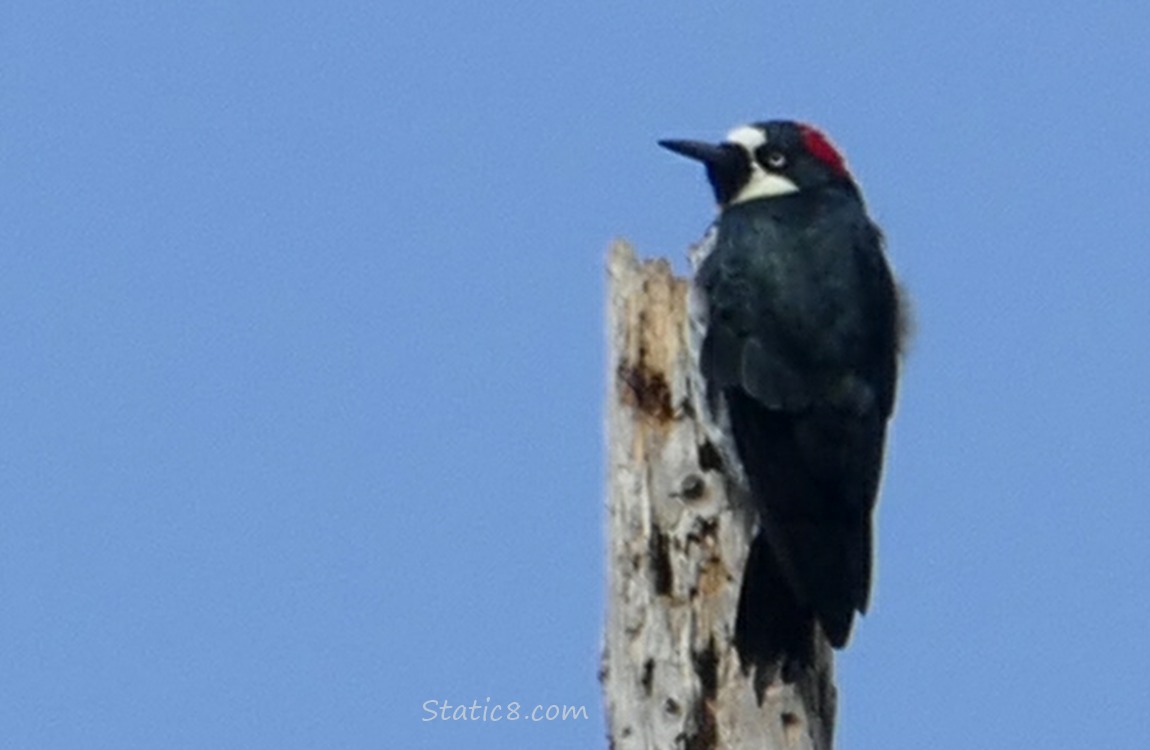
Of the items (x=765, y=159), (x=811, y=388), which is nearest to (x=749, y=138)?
(x=765, y=159)

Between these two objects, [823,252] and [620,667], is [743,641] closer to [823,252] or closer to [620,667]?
[620,667]

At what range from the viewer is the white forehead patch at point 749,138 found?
661cm

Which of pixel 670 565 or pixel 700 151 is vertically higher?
pixel 700 151

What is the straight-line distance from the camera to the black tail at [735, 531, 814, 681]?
5.29 metres

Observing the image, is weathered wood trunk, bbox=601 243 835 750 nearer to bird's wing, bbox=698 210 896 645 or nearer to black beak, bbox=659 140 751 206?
bird's wing, bbox=698 210 896 645

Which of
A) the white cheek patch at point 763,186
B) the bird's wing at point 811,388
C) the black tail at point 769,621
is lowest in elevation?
the black tail at point 769,621

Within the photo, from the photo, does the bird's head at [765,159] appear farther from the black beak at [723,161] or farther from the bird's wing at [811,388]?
the bird's wing at [811,388]

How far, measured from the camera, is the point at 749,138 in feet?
21.7

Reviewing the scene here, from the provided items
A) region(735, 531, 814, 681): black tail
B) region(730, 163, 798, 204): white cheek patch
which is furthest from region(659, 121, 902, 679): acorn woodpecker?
region(730, 163, 798, 204): white cheek patch

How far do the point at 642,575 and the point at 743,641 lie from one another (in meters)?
0.28

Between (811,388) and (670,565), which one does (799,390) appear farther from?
(670,565)

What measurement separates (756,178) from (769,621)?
1.70 meters

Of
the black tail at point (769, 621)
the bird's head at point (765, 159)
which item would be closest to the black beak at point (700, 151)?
the bird's head at point (765, 159)

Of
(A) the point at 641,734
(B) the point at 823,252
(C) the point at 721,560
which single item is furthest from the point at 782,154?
(A) the point at 641,734
